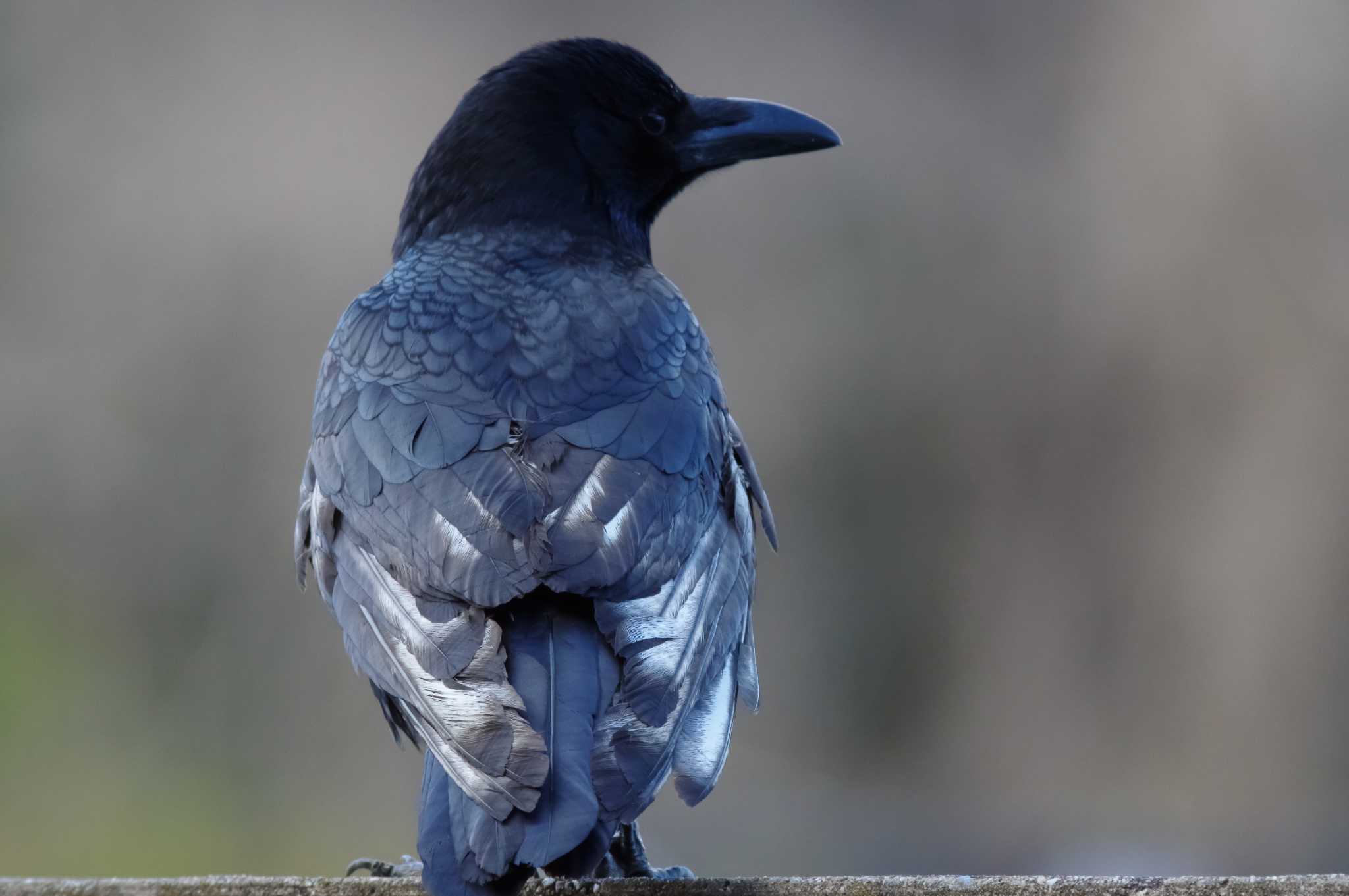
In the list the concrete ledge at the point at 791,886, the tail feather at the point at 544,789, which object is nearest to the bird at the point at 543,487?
the tail feather at the point at 544,789

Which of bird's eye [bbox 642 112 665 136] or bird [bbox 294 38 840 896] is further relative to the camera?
bird's eye [bbox 642 112 665 136]

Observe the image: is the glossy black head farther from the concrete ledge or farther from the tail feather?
the concrete ledge

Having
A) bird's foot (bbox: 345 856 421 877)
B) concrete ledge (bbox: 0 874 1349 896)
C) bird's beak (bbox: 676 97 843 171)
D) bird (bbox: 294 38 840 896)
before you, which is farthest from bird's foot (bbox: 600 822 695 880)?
bird's beak (bbox: 676 97 843 171)

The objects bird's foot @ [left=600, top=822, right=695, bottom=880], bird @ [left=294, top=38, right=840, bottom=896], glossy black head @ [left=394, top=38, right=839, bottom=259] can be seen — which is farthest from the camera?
glossy black head @ [left=394, top=38, right=839, bottom=259]

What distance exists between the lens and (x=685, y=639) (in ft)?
8.68

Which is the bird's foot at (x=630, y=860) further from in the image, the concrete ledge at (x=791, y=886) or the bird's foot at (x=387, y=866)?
the concrete ledge at (x=791, y=886)

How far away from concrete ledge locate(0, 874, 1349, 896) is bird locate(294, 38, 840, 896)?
0.15 m

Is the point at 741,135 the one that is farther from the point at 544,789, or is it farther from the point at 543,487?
the point at 544,789

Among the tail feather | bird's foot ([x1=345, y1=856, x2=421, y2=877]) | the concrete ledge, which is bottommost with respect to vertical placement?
bird's foot ([x1=345, y1=856, x2=421, y2=877])

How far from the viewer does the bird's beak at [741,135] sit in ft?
13.4

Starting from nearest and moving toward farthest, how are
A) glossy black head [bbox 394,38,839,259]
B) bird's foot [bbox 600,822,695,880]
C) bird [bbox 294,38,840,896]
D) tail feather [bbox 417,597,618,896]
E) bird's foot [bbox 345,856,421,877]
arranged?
tail feather [bbox 417,597,618,896], bird [bbox 294,38,840,896], bird's foot [bbox 600,822,695,880], bird's foot [bbox 345,856,421,877], glossy black head [bbox 394,38,839,259]

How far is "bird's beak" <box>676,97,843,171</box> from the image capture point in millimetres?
4098

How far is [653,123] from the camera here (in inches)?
161

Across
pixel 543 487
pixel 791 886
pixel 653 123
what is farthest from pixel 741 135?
pixel 791 886
